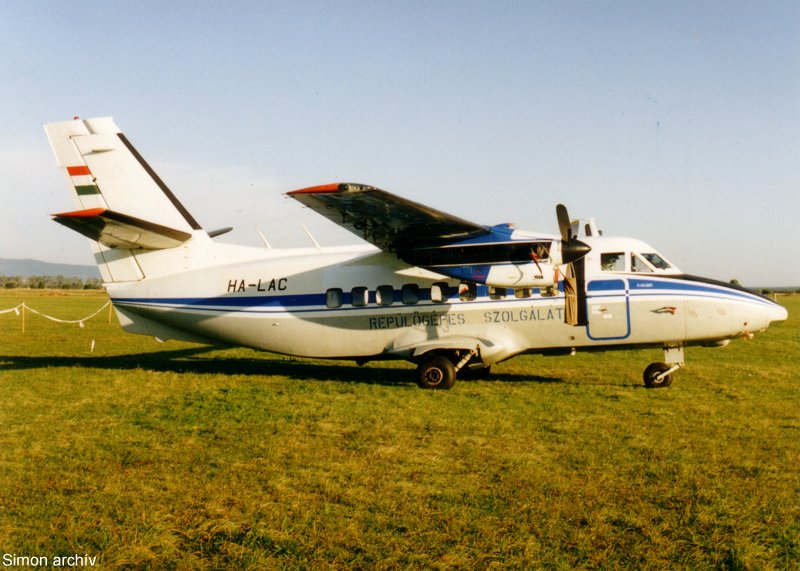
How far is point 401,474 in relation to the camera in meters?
6.58

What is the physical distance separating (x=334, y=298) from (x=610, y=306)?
579cm

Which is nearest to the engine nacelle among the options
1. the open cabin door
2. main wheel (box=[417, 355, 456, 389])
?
the open cabin door

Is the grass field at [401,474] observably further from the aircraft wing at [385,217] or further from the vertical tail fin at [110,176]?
the vertical tail fin at [110,176]

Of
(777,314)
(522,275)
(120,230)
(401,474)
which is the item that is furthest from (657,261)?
(120,230)

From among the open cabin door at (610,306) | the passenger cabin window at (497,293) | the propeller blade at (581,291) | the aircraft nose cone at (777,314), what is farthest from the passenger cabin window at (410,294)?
the aircraft nose cone at (777,314)

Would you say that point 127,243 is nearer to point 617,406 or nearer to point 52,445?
point 52,445

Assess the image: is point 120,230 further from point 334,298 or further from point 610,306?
point 610,306

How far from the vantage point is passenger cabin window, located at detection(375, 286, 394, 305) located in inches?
515

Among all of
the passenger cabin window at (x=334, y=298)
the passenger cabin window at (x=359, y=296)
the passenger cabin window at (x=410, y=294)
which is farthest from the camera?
the passenger cabin window at (x=334, y=298)

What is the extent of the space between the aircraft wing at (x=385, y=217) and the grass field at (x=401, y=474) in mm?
3026

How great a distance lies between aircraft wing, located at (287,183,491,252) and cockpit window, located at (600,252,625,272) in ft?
8.82

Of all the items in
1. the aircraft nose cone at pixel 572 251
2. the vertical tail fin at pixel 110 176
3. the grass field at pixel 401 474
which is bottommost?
the grass field at pixel 401 474

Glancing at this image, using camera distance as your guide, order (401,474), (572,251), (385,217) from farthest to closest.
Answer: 1. (572,251)
2. (385,217)
3. (401,474)

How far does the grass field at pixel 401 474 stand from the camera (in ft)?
15.4
